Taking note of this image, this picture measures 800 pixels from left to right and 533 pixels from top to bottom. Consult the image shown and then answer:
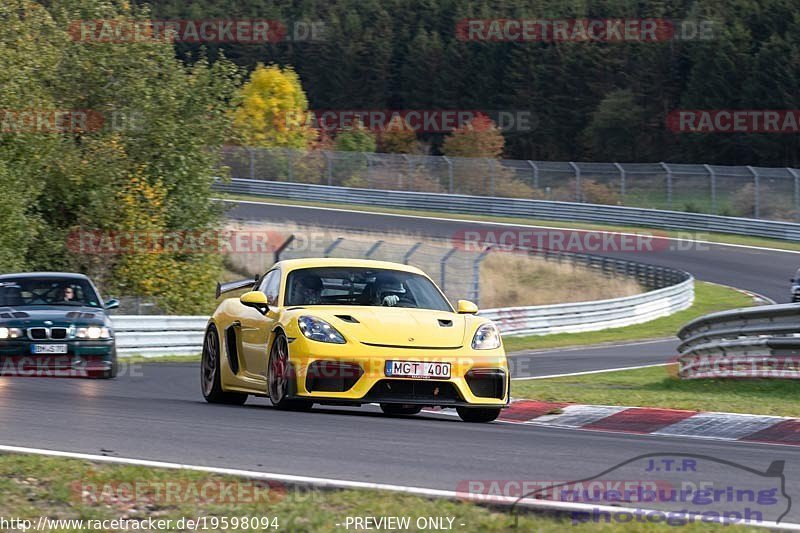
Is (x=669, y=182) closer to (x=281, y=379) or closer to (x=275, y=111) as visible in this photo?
(x=275, y=111)

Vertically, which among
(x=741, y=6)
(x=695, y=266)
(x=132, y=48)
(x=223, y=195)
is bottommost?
(x=695, y=266)

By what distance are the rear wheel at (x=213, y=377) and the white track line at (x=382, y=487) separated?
173 inches

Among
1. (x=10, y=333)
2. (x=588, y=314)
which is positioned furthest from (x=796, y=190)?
(x=10, y=333)

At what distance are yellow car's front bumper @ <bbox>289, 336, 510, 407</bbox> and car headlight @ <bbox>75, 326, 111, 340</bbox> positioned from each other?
20.8 ft

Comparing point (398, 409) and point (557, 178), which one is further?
point (557, 178)

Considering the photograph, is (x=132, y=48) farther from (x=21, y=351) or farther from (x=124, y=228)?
(x=21, y=351)

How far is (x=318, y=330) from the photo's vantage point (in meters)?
10.0

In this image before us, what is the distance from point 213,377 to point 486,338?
2854mm

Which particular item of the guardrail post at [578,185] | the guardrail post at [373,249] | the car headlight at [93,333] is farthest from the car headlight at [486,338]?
the guardrail post at [578,185]

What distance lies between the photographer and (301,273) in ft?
36.2

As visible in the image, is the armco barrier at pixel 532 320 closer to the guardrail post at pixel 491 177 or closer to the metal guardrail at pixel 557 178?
the metal guardrail at pixel 557 178

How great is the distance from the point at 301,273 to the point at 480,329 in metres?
1.64

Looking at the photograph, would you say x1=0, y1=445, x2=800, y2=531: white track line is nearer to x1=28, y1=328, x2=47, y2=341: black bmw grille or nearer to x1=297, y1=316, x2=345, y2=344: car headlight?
x1=297, y1=316, x2=345, y2=344: car headlight

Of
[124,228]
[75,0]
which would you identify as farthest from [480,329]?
[75,0]
